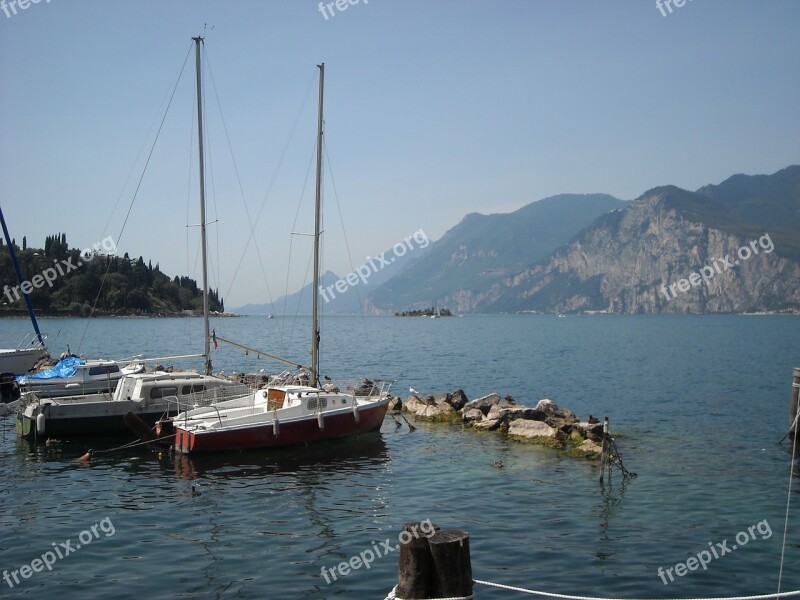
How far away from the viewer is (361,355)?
314 feet

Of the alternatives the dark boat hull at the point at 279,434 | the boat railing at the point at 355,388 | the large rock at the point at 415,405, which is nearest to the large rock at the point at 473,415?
the large rock at the point at 415,405

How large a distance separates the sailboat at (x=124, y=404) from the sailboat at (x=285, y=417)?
1837 millimetres

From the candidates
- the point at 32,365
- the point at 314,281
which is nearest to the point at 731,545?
the point at 314,281

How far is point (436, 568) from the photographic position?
408 inches

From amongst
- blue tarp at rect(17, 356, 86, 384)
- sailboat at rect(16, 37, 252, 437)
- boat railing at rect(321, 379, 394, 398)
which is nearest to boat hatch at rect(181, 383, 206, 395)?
sailboat at rect(16, 37, 252, 437)

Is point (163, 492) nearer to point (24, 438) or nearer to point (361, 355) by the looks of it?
point (24, 438)

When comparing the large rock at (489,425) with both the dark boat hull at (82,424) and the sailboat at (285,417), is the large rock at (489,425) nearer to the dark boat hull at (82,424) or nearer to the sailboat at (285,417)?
the sailboat at (285,417)

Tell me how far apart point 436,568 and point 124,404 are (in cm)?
2612

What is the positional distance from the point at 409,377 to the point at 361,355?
31849 mm

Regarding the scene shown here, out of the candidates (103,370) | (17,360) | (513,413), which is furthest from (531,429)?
(17,360)

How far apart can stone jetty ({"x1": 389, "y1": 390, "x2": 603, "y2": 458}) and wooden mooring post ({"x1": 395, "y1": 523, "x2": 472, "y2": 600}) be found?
19.2m

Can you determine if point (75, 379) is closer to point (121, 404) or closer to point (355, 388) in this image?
point (121, 404)

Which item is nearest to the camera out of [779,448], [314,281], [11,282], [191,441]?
[191,441]

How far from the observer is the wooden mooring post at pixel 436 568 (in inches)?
406
